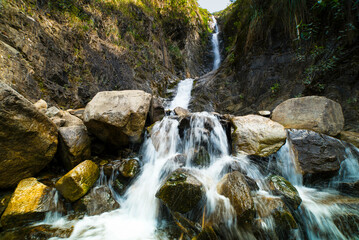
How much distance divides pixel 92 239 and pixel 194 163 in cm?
230

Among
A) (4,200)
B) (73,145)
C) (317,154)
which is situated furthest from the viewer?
(73,145)

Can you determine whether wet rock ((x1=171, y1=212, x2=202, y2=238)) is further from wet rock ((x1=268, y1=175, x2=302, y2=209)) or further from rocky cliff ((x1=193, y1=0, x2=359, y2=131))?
rocky cliff ((x1=193, y1=0, x2=359, y2=131))

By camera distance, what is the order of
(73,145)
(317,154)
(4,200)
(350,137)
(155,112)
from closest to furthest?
(4,200)
(317,154)
(73,145)
(350,137)
(155,112)

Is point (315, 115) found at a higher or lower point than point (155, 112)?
lower

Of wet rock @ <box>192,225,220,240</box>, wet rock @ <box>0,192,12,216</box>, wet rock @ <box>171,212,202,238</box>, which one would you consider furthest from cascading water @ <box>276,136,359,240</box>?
wet rock @ <box>0,192,12,216</box>

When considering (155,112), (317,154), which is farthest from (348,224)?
(155,112)

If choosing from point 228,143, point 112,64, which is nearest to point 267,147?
point 228,143

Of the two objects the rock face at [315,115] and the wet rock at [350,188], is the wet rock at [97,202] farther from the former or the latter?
the rock face at [315,115]

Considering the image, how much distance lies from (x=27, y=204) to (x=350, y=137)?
6920mm

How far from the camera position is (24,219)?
215 cm

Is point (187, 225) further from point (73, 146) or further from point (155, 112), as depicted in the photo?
point (155, 112)

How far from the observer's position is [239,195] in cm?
208

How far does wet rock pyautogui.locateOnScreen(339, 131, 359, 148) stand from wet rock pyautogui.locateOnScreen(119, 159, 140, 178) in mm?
5251

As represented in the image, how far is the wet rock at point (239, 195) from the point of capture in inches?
75.3
